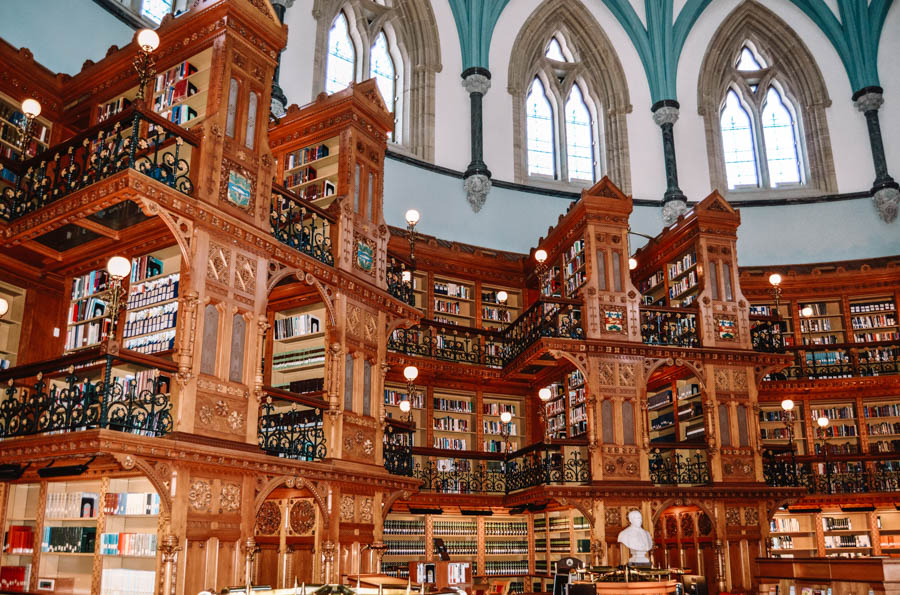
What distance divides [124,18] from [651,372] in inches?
373

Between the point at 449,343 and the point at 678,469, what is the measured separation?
4.22 metres

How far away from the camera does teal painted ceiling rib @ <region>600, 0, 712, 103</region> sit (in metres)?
17.6

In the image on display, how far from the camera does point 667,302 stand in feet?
47.6

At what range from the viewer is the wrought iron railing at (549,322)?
12.9m

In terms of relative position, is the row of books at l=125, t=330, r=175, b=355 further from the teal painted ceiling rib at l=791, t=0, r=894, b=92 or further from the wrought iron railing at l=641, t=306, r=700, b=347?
the teal painted ceiling rib at l=791, t=0, r=894, b=92

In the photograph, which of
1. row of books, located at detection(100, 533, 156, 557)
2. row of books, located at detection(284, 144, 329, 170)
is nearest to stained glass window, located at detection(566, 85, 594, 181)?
row of books, located at detection(284, 144, 329, 170)

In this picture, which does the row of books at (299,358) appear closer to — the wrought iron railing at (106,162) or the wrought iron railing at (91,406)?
the wrought iron railing at (91,406)

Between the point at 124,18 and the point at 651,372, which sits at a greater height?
the point at 124,18

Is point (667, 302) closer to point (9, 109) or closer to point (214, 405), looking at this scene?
point (214, 405)

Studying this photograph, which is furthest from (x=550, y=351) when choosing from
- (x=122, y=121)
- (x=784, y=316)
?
(x=122, y=121)

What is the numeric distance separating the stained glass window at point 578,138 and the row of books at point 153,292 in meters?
10.8

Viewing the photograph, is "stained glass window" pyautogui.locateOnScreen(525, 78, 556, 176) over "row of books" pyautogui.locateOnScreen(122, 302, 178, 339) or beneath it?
over


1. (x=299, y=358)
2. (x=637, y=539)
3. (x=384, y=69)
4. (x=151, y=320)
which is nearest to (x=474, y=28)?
(x=384, y=69)

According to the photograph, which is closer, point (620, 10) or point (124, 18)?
point (124, 18)
